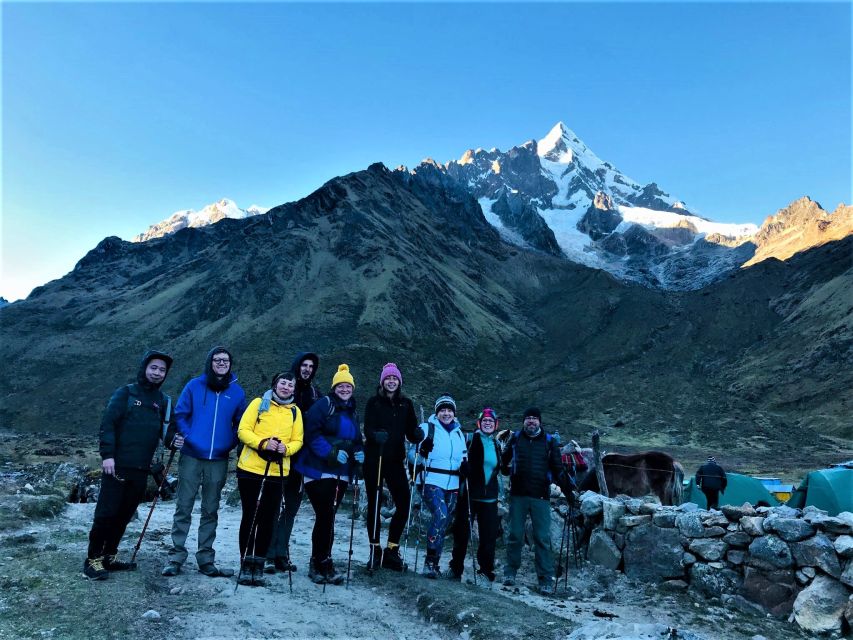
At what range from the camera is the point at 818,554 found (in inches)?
250

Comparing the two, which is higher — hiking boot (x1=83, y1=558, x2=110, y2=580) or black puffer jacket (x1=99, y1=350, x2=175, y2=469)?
black puffer jacket (x1=99, y1=350, x2=175, y2=469)

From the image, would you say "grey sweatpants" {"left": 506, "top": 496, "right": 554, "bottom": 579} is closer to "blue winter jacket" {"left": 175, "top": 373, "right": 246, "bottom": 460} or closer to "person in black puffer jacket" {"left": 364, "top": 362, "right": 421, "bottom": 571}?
"person in black puffer jacket" {"left": 364, "top": 362, "right": 421, "bottom": 571}

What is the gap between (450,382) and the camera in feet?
202

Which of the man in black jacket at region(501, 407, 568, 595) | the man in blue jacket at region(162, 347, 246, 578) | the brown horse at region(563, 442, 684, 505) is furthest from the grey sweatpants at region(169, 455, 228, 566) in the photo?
the brown horse at region(563, 442, 684, 505)

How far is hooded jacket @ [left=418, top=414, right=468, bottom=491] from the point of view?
7453mm

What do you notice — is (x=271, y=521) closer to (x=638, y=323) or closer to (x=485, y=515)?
(x=485, y=515)

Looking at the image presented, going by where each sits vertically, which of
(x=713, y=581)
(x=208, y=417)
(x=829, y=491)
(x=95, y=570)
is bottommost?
(x=713, y=581)

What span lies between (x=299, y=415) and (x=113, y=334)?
74385mm

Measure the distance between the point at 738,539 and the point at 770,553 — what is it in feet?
1.37

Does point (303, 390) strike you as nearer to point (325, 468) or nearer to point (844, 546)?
point (325, 468)

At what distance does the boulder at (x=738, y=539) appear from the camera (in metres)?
7.04

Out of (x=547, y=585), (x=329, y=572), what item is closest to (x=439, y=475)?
(x=329, y=572)

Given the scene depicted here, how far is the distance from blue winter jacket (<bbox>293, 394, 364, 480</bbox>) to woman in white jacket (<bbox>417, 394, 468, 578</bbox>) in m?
1.07

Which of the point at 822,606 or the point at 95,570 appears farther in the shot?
the point at 822,606
